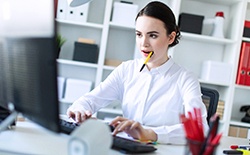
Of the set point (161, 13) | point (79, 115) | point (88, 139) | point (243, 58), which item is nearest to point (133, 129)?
point (79, 115)

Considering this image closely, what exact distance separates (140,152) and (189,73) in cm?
70

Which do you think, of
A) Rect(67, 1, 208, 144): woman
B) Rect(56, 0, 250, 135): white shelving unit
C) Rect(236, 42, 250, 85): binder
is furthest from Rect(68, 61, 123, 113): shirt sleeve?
Rect(236, 42, 250, 85): binder

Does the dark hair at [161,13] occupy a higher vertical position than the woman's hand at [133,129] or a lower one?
higher

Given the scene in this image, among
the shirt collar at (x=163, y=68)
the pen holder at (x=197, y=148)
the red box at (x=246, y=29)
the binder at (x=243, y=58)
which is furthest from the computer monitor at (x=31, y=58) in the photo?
the red box at (x=246, y=29)

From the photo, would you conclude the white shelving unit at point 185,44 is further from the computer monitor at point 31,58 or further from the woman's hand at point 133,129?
the computer monitor at point 31,58

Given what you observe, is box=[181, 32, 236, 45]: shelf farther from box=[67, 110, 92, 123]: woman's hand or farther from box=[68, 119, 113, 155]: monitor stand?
box=[68, 119, 113, 155]: monitor stand

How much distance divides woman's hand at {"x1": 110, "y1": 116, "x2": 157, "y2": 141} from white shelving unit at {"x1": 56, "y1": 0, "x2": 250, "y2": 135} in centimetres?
158

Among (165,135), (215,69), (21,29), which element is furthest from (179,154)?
(215,69)

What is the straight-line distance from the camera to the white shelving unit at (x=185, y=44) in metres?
2.68

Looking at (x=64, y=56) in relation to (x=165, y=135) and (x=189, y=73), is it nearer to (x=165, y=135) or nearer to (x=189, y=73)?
(x=189, y=73)

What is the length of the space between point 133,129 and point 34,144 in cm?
34

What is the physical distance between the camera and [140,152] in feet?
2.97

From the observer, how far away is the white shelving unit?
2.68m

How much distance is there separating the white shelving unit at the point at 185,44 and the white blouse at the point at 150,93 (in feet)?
3.50
